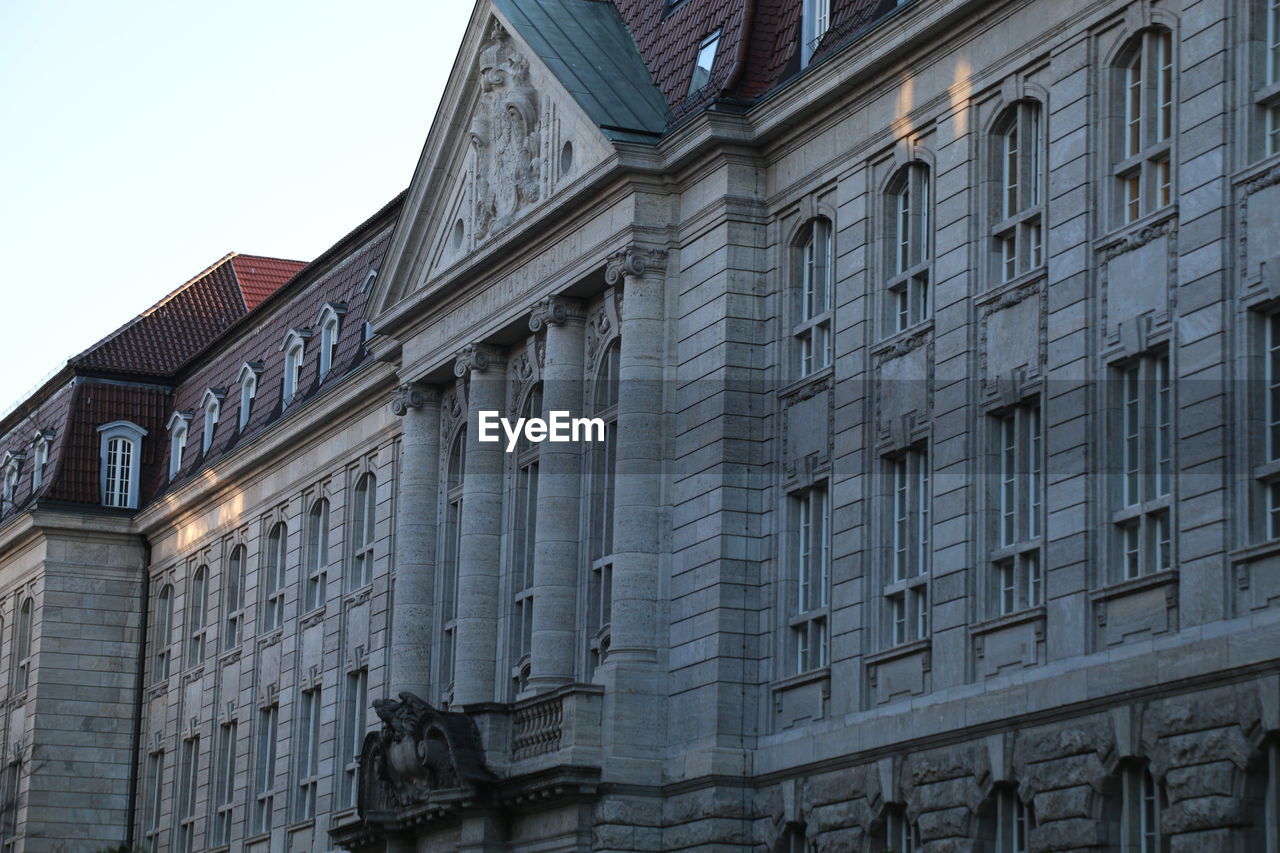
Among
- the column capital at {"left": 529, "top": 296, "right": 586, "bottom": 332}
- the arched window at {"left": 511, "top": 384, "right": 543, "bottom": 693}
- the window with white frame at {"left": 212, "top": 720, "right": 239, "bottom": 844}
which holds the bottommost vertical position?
the window with white frame at {"left": 212, "top": 720, "right": 239, "bottom": 844}

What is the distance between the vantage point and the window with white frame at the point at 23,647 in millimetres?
67000

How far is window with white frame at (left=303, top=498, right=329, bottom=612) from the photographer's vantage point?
5512cm

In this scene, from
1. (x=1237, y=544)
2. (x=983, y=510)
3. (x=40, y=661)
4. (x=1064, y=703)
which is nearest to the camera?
(x=1237, y=544)

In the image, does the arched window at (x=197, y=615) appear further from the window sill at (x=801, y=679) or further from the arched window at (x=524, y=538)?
the window sill at (x=801, y=679)

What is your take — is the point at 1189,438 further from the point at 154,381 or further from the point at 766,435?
the point at 154,381

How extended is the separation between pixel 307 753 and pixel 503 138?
50.6 feet

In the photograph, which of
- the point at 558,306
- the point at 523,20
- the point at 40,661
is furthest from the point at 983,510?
the point at 40,661

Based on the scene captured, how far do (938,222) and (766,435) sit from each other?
A: 476 centimetres

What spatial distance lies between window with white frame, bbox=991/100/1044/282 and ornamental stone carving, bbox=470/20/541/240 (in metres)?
10.8

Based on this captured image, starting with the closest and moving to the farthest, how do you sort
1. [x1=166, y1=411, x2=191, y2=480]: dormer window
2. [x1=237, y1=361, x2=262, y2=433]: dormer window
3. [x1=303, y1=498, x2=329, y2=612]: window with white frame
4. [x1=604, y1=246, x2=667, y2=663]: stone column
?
[x1=604, y1=246, x2=667, y2=663]: stone column → [x1=303, y1=498, x2=329, y2=612]: window with white frame → [x1=237, y1=361, x2=262, y2=433]: dormer window → [x1=166, y1=411, x2=191, y2=480]: dormer window

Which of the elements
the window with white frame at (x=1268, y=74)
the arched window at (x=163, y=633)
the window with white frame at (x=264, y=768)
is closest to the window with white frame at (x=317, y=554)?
the window with white frame at (x=264, y=768)

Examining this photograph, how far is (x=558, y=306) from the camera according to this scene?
4197 centimetres

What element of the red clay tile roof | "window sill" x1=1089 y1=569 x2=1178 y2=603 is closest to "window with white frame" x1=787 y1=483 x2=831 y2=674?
"window sill" x1=1089 y1=569 x2=1178 y2=603

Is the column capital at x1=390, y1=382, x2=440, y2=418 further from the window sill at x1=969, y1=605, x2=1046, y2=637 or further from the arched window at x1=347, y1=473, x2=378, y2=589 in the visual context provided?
the window sill at x1=969, y1=605, x2=1046, y2=637
